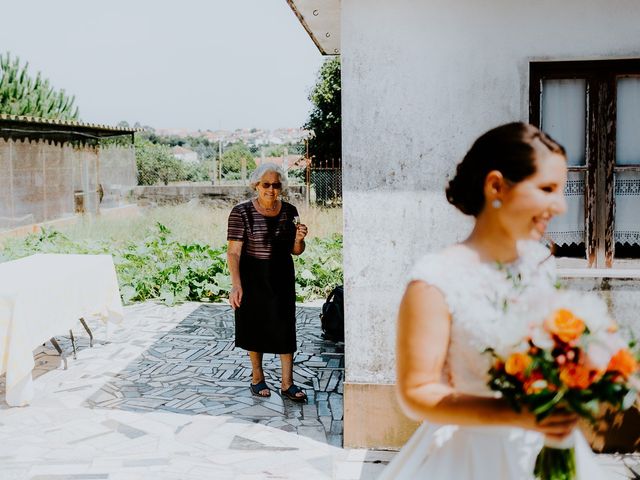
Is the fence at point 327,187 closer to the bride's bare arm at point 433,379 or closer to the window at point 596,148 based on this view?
the window at point 596,148

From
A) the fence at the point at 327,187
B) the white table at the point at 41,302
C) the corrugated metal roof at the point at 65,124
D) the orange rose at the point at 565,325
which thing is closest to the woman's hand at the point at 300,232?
the white table at the point at 41,302

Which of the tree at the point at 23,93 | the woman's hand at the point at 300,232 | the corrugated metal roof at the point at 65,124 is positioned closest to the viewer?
the woman's hand at the point at 300,232

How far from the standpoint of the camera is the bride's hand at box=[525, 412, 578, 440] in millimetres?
1960

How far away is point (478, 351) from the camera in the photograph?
211 cm

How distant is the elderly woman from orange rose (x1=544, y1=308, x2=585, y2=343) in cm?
469

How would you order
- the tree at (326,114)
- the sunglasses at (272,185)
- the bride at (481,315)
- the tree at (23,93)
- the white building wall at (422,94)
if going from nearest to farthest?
the bride at (481,315)
the white building wall at (422,94)
the sunglasses at (272,185)
the tree at (326,114)
the tree at (23,93)

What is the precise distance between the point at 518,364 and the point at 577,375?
0.50 ft

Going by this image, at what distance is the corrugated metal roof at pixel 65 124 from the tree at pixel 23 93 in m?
12.0

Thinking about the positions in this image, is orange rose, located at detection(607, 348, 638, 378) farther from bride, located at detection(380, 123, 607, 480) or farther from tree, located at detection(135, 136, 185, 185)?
tree, located at detection(135, 136, 185, 185)

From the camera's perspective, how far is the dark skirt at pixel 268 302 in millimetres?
6598

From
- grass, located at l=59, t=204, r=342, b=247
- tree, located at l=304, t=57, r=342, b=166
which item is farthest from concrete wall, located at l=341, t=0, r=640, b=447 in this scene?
tree, located at l=304, t=57, r=342, b=166

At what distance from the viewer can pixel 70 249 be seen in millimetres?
13930

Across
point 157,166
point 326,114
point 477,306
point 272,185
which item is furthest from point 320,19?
point 157,166

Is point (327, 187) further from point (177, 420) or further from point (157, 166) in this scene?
point (157, 166)
